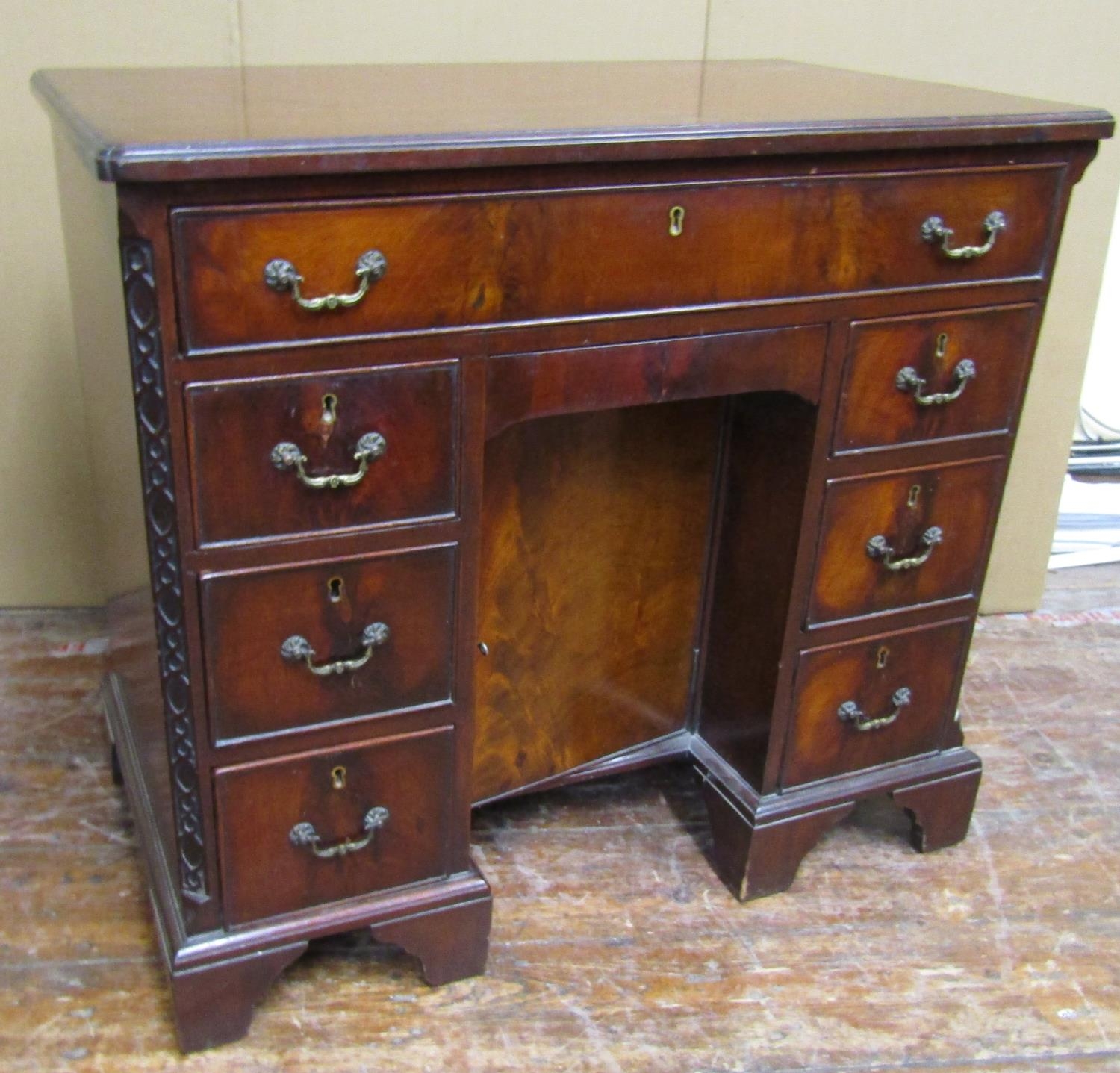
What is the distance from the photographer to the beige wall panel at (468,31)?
6.72 ft

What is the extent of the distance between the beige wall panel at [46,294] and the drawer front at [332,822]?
25.2 inches

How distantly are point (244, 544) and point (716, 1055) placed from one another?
81cm

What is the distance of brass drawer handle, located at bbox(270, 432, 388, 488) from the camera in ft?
4.16

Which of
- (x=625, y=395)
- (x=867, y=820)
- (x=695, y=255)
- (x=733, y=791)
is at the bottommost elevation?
(x=867, y=820)

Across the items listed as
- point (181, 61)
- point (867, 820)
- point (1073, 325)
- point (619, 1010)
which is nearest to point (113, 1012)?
point (619, 1010)

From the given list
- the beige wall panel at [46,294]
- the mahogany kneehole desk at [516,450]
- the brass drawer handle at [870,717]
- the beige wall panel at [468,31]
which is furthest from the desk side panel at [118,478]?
the brass drawer handle at [870,717]

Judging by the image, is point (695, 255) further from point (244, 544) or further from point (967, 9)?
point (967, 9)

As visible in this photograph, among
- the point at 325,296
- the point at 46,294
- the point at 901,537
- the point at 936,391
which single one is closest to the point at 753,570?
the point at 901,537

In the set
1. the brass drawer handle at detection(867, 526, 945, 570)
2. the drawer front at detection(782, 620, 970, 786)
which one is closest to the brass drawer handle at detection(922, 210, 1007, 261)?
the brass drawer handle at detection(867, 526, 945, 570)

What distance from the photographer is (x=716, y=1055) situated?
1552mm

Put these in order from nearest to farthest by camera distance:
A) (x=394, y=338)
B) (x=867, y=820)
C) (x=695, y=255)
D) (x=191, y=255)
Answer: (x=191, y=255) → (x=394, y=338) → (x=695, y=255) → (x=867, y=820)

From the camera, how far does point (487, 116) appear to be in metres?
1.36

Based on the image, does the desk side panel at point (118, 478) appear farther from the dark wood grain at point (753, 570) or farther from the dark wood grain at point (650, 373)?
the dark wood grain at point (753, 570)

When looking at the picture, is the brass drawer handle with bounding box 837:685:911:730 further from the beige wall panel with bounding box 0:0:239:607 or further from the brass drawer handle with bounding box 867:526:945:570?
the beige wall panel with bounding box 0:0:239:607
